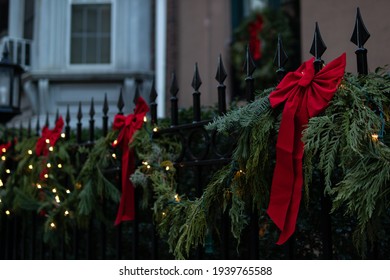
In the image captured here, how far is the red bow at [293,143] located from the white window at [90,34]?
6680 mm

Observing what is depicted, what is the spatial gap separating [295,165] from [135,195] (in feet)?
4.79

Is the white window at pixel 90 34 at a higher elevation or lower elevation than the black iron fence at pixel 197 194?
higher

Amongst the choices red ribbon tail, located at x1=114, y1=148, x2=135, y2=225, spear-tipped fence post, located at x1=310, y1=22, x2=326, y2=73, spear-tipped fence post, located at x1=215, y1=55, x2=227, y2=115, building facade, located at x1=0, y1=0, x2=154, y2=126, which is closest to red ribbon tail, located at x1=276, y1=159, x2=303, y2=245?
spear-tipped fence post, located at x1=310, y1=22, x2=326, y2=73

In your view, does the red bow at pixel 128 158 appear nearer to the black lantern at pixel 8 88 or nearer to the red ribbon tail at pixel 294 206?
the red ribbon tail at pixel 294 206

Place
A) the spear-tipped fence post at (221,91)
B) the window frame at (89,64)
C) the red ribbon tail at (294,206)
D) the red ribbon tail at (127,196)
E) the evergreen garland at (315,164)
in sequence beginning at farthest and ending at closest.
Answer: the window frame at (89,64) < the red ribbon tail at (127,196) < the spear-tipped fence post at (221,91) < the red ribbon tail at (294,206) < the evergreen garland at (315,164)

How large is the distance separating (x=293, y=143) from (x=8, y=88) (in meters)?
3.65

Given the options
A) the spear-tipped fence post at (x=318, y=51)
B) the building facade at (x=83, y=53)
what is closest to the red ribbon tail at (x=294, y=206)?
the spear-tipped fence post at (x=318, y=51)

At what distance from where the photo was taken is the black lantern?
5098mm

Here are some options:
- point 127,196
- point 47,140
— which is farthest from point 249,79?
point 47,140

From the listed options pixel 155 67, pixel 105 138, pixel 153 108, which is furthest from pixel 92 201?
pixel 155 67

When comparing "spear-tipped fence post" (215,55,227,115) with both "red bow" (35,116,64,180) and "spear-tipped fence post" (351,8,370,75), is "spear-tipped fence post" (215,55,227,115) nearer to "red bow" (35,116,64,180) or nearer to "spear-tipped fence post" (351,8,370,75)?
"spear-tipped fence post" (351,8,370,75)

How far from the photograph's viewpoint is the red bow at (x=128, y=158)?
3.49m

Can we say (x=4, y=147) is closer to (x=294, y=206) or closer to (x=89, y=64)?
(x=294, y=206)

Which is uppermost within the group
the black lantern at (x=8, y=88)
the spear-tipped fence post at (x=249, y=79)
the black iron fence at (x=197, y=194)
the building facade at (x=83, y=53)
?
the building facade at (x=83, y=53)
